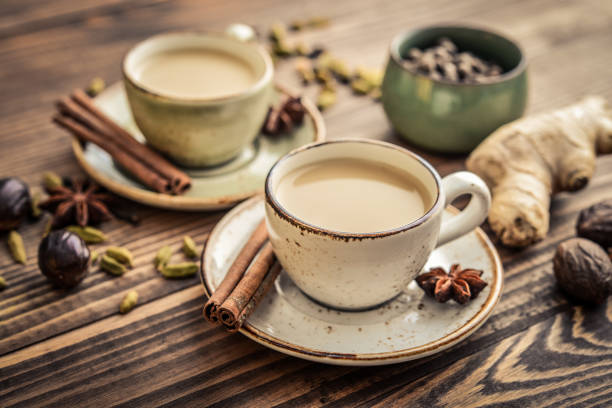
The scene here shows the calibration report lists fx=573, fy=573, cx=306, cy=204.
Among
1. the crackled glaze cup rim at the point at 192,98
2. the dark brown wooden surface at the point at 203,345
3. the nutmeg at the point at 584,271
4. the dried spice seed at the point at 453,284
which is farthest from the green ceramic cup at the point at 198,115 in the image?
the nutmeg at the point at 584,271

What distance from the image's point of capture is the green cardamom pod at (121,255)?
0.94 m

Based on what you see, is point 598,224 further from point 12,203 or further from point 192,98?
point 12,203

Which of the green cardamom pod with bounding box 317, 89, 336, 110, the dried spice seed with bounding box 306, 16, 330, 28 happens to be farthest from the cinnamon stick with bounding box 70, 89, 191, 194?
the dried spice seed with bounding box 306, 16, 330, 28

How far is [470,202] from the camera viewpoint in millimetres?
811

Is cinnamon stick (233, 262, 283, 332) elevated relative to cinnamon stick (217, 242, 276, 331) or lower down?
lower down

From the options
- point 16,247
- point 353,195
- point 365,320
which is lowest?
point 16,247

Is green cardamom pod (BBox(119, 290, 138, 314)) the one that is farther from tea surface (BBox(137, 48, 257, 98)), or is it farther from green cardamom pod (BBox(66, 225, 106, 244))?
tea surface (BBox(137, 48, 257, 98))

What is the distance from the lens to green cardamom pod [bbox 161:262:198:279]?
916mm

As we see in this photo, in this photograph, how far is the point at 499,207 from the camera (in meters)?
0.99

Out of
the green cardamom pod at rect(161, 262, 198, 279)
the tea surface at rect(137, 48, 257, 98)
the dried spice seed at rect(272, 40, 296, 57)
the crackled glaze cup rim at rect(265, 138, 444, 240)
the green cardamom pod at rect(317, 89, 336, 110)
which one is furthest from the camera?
the dried spice seed at rect(272, 40, 296, 57)

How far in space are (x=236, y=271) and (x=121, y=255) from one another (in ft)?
0.79

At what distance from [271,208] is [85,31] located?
1193 mm

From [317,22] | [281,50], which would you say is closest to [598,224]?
[281,50]

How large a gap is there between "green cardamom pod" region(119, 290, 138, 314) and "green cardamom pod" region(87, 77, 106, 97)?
672 millimetres
